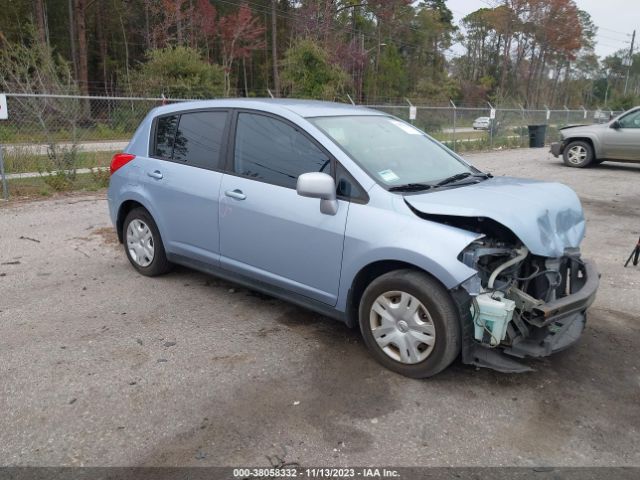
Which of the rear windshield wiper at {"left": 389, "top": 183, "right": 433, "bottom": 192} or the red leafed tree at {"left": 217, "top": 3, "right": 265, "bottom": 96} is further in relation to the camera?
the red leafed tree at {"left": 217, "top": 3, "right": 265, "bottom": 96}

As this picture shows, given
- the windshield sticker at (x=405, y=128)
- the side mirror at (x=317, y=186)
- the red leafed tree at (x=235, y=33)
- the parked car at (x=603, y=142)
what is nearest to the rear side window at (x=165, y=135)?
the side mirror at (x=317, y=186)

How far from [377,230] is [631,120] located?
41.1 ft

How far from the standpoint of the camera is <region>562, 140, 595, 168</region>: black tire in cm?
1396

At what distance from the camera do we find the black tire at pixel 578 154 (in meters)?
14.0

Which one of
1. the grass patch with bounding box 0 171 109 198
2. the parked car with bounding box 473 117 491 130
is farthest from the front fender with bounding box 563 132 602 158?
the grass patch with bounding box 0 171 109 198

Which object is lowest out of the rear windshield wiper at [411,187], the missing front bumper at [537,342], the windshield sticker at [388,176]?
the missing front bumper at [537,342]

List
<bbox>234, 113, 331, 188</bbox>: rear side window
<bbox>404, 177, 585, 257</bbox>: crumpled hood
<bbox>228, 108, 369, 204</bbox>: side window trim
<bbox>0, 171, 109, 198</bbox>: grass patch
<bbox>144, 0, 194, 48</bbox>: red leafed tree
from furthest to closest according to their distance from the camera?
<bbox>144, 0, 194, 48</bbox>: red leafed tree, <bbox>0, 171, 109, 198</bbox>: grass patch, <bbox>234, 113, 331, 188</bbox>: rear side window, <bbox>228, 108, 369, 204</bbox>: side window trim, <bbox>404, 177, 585, 257</bbox>: crumpled hood

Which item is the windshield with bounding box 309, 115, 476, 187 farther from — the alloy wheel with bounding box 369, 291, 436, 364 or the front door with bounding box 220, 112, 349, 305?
the alloy wheel with bounding box 369, 291, 436, 364

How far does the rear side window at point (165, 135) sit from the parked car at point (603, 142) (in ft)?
40.1

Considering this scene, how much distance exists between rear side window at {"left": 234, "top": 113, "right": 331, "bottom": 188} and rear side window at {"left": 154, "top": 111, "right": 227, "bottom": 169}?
251mm

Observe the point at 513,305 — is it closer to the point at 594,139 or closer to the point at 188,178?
the point at 188,178

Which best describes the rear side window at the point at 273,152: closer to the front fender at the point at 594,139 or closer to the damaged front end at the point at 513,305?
the damaged front end at the point at 513,305

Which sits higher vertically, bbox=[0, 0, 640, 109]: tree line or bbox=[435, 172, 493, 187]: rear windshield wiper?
bbox=[0, 0, 640, 109]: tree line

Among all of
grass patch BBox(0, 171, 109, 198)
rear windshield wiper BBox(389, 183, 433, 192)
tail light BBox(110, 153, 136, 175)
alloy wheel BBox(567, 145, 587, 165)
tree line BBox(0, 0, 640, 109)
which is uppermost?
tree line BBox(0, 0, 640, 109)
